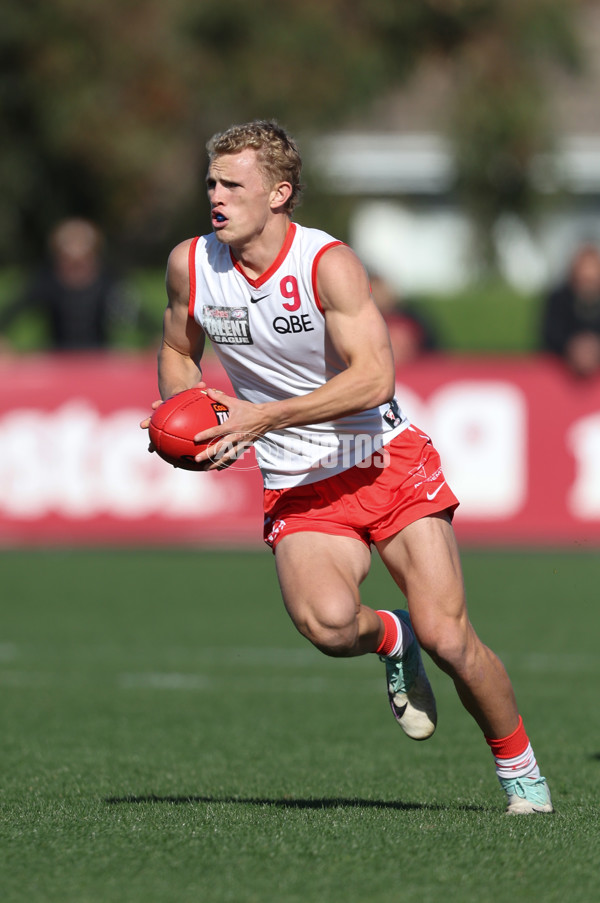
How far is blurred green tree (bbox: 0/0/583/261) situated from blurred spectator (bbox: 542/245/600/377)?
9.64 metres

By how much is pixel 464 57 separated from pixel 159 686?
1743 centimetres

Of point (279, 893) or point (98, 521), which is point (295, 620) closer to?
point (279, 893)

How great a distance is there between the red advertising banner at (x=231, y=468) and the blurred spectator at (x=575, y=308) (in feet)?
2.12

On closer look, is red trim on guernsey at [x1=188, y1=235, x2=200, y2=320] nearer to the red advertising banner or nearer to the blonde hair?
the blonde hair

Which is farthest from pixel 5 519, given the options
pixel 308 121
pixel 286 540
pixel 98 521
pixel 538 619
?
pixel 308 121

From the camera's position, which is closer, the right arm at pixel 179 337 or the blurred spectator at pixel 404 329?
the right arm at pixel 179 337

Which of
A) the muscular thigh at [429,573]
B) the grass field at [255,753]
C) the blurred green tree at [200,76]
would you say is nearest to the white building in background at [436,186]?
the blurred green tree at [200,76]

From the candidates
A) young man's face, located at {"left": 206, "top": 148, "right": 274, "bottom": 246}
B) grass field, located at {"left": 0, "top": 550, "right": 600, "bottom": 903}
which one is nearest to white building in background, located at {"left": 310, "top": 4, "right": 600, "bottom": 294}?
grass field, located at {"left": 0, "top": 550, "right": 600, "bottom": 903}

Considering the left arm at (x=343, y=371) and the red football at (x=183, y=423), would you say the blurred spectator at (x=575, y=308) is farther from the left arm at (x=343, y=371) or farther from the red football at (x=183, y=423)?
the red football at (x=183, y=423)

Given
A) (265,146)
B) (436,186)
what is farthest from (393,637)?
(436,186)

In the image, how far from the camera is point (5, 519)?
14266mm

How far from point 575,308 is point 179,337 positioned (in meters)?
9.58

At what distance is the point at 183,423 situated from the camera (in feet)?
17.6

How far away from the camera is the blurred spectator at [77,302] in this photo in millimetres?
14750
